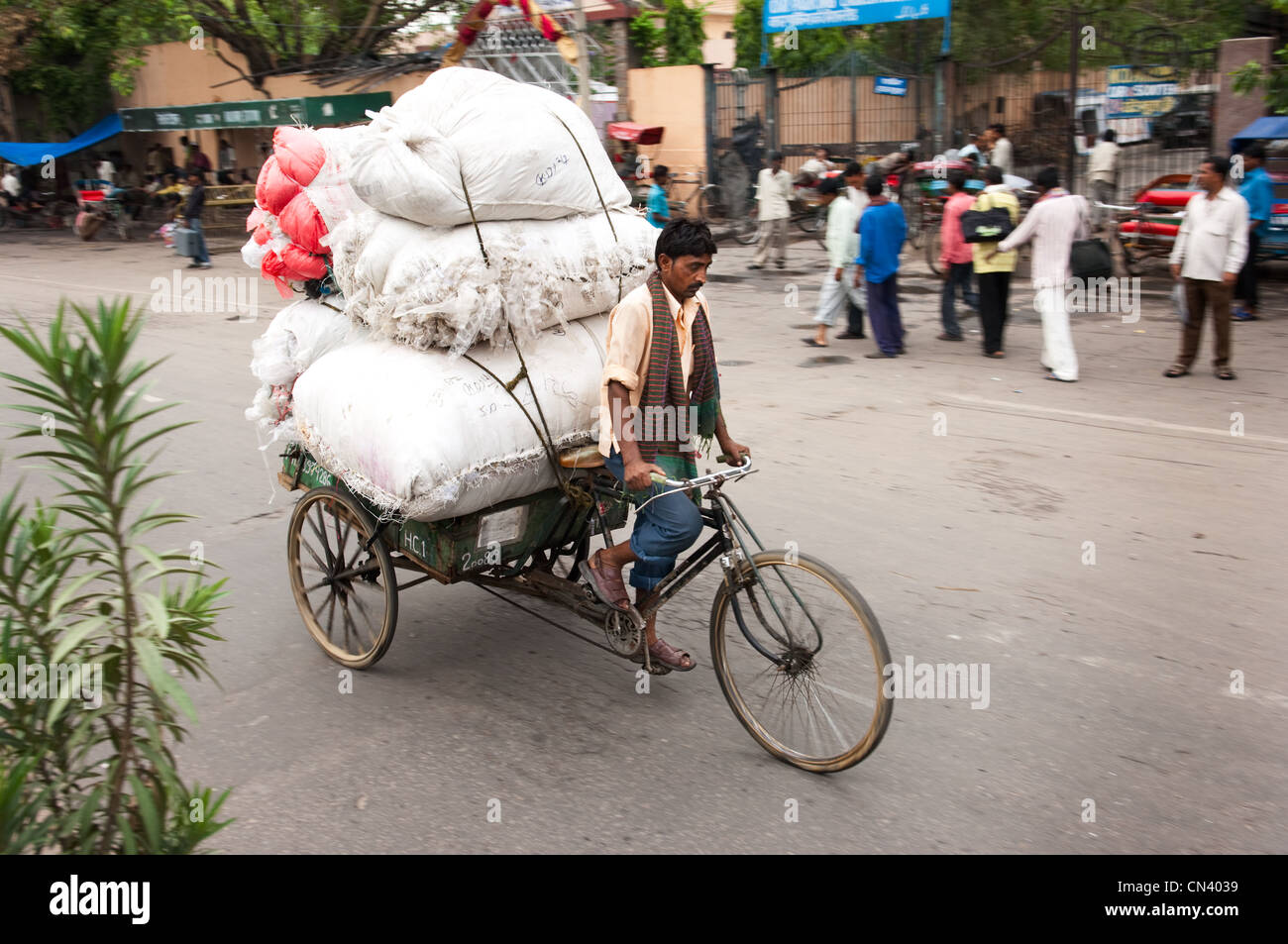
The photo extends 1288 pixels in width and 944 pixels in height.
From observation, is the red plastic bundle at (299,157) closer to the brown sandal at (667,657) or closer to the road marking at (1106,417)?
the brown sandal at (667,657)

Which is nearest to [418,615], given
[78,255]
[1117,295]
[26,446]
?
[26,446]

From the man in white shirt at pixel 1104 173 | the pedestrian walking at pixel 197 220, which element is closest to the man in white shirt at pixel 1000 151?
the man in white shirt at pixel 1104 173

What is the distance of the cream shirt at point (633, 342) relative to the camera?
3.54 metres

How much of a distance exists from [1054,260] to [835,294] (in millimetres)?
2135

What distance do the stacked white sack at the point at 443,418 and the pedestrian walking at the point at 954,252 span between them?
7.14 metres

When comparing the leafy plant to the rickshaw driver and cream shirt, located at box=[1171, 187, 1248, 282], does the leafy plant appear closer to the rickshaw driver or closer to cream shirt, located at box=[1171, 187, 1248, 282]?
the rickshaw driver

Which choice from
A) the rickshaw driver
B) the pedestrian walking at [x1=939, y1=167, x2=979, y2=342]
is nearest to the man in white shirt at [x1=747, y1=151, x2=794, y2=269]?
the pedestrian walking at [x1=939, y1=167, x2=979, y2=342]

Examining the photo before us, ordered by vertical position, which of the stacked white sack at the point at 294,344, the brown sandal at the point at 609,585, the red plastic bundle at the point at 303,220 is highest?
the red plastic bundle at the point at 303,220

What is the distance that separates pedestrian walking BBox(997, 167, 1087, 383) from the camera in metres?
8.80

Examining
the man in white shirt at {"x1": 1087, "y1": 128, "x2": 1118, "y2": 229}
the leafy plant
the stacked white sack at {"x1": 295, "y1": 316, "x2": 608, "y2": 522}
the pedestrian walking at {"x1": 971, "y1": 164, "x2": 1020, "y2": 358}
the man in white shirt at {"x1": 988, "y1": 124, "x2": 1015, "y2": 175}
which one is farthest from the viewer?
the man in white shirt at {"x1": 988, "y1": 124, "x2": 1015, "y2": 175}

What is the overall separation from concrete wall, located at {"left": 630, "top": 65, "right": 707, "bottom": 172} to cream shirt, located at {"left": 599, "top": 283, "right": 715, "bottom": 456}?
1842 cm

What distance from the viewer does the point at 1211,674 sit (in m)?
4.09

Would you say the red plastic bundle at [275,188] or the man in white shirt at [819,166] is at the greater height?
the man in white shirt at [819,166]

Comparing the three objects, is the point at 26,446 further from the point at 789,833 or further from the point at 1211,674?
the point at 1211,674
